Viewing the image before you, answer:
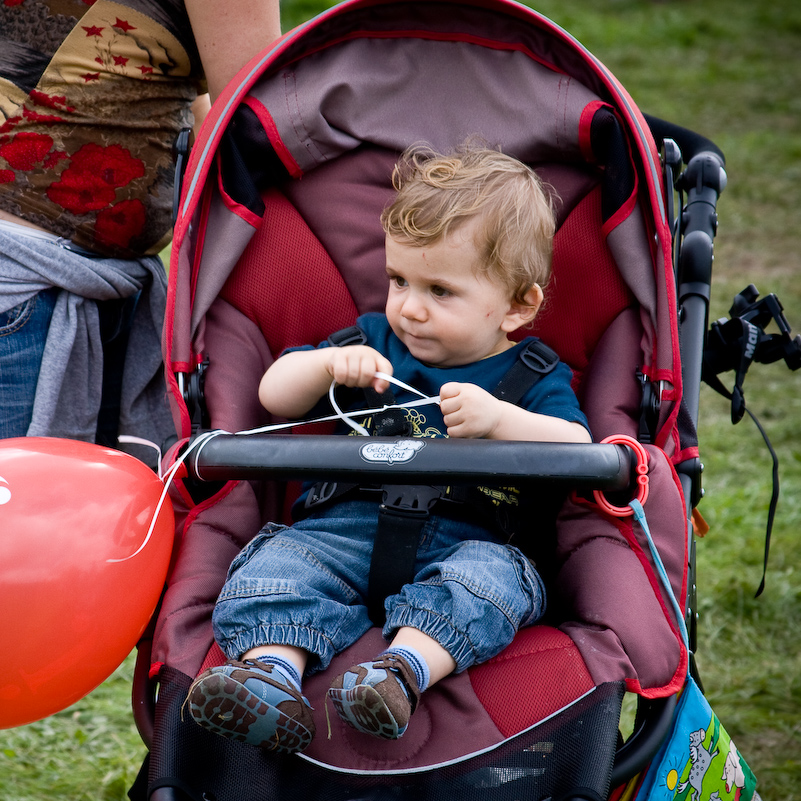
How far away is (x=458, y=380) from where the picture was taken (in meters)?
1.74

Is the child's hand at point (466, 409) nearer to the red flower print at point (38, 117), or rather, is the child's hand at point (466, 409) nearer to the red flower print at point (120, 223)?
the red flower print at point (120, 223)

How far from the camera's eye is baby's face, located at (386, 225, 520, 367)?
1.62m

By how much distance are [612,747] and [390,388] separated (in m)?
0.76

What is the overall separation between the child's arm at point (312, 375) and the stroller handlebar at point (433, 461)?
292mm

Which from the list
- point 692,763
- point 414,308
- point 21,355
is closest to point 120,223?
point 21,355

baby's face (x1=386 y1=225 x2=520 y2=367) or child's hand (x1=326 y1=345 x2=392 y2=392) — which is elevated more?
baby's face (x1=386 y1=225 x2=520 y2=367)

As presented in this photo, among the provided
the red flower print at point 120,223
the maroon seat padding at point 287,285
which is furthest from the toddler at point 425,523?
the red flower print at point 120,223

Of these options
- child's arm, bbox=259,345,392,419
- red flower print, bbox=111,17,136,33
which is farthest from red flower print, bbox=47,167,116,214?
child's arm, bbox=259,345,392,419

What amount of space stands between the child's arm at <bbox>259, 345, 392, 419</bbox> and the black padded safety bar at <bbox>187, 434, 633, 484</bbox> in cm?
29

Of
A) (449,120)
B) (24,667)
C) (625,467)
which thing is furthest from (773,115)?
(24,667)

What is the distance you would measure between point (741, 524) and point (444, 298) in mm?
2096

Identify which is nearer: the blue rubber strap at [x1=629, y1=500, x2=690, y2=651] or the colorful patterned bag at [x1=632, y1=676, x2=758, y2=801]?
the colorful patterned bag at [x1=632, y1=676, x2=758, y2=801]

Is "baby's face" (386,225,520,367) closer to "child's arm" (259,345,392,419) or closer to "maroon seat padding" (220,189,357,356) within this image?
"child's arm" (259,345,392,419)

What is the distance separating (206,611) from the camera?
1.47 meters
